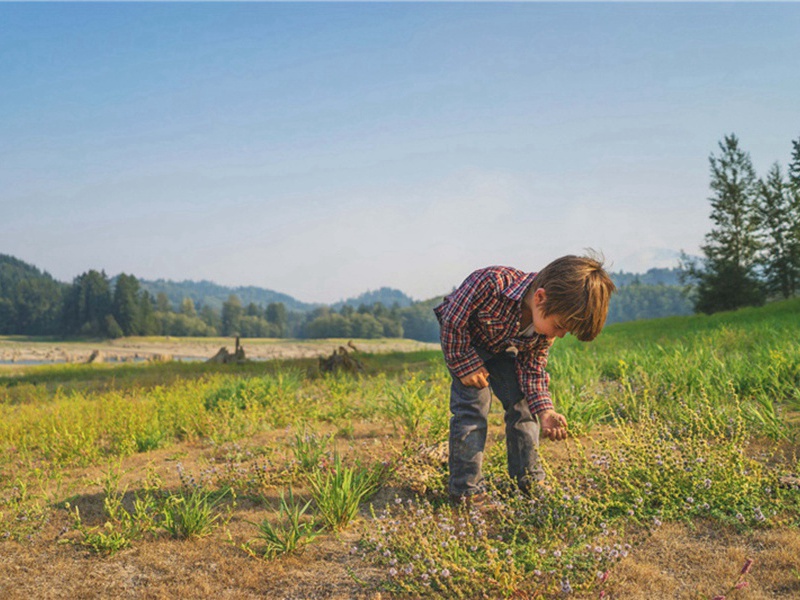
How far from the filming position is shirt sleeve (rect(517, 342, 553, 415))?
3926mm

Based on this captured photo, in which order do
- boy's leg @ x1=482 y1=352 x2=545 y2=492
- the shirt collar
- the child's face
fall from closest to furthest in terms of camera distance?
the child's face
the shirt collar
boy's leg @ x1=482 y1=352 x2=545 y2=492

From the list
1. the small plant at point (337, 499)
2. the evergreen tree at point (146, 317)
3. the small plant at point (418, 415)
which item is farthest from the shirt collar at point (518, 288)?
the evergreen tree at point (146, 317)

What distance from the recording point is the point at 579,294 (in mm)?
3250

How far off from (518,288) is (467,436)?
1.11 metres

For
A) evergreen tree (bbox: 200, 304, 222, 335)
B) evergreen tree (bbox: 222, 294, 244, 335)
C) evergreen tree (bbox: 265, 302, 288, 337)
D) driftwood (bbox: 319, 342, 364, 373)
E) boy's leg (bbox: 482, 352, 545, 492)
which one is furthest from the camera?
evergreen tree (bbox: 265, 302, 288, 337)

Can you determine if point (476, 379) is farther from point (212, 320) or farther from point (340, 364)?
point (212, 320)

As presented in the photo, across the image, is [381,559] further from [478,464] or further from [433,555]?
[478,464]

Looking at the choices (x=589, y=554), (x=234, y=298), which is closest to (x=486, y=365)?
(x=589, y=554)

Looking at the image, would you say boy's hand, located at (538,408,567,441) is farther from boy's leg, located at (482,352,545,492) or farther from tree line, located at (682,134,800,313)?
tree line, located at (682,134,800,313)

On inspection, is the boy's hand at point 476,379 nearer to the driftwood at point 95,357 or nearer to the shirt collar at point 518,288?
the shirt collar at point 518,288

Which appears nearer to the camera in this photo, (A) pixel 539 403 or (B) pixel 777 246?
(A) pixel 539 403

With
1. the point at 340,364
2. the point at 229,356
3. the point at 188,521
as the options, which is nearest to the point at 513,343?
the point at 188,521

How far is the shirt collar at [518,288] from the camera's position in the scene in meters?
3.62

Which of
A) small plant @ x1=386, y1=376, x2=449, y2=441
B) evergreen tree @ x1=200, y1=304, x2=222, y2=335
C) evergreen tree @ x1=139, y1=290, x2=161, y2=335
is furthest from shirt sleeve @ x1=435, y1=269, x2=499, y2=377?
evergreen tree @ x1=200, y1=304, x2=222, y2=335
